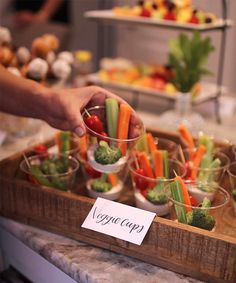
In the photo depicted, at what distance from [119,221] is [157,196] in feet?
0.33

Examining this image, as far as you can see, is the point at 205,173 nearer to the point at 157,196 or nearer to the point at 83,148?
the point at 157,196

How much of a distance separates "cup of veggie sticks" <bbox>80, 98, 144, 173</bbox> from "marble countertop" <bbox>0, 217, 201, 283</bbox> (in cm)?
15

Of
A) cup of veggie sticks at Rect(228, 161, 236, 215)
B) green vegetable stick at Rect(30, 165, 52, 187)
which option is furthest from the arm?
cup of veggie sticks at Rect(228, 161, 236, 215)

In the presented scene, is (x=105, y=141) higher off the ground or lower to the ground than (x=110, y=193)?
higher

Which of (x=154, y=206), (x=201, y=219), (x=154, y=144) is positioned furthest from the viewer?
(x=154, y=144)

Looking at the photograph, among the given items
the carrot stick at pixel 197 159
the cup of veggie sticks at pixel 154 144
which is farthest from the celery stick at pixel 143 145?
the carrot stick at pixel 197 159

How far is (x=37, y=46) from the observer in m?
1.28

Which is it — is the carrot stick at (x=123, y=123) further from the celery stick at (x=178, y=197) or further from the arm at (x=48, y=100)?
the celery stick at (x=178, y=197)

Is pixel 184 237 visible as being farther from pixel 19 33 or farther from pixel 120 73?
pixel 19 33

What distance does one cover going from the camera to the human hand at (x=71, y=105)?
77 centimetres

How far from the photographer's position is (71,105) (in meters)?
0.78

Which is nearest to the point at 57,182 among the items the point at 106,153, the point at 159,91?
the point at 106,153

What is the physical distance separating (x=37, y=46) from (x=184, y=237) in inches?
32.6

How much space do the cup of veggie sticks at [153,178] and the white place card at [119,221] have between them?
0.08 m
